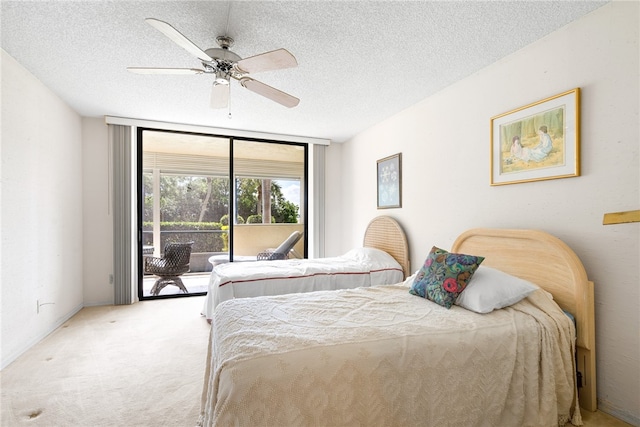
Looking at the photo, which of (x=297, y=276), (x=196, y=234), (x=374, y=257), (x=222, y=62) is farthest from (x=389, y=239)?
(x=196, y=234)

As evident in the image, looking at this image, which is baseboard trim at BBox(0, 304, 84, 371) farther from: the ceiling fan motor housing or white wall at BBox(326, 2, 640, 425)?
white wall at BBox(326, 2, 640, 425)

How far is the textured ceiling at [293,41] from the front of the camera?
1.88m

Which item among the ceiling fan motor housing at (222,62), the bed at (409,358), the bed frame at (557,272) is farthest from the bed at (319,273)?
the ceiling fan motor housing at (222,62)

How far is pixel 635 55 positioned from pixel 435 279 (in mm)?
1673

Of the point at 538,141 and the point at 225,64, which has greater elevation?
the point at 225,64

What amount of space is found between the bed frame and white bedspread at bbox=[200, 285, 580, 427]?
0.14 meters

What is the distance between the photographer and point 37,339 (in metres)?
2.82

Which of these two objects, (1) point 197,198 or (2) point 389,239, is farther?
(1) point 197,198

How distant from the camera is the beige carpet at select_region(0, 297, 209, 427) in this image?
5.86ft

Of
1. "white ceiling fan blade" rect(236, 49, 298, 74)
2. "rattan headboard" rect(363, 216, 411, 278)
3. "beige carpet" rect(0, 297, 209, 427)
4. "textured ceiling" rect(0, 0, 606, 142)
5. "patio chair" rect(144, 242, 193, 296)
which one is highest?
"textured ceiling" rect(0, 0, 606, 142)

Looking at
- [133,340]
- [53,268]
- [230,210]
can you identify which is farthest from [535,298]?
[53,268]

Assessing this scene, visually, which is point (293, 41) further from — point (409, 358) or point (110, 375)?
point (110, 375)

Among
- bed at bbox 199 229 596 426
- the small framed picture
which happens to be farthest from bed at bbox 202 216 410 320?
bed at bbox 199 229 596 426

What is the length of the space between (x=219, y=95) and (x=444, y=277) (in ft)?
6.92
